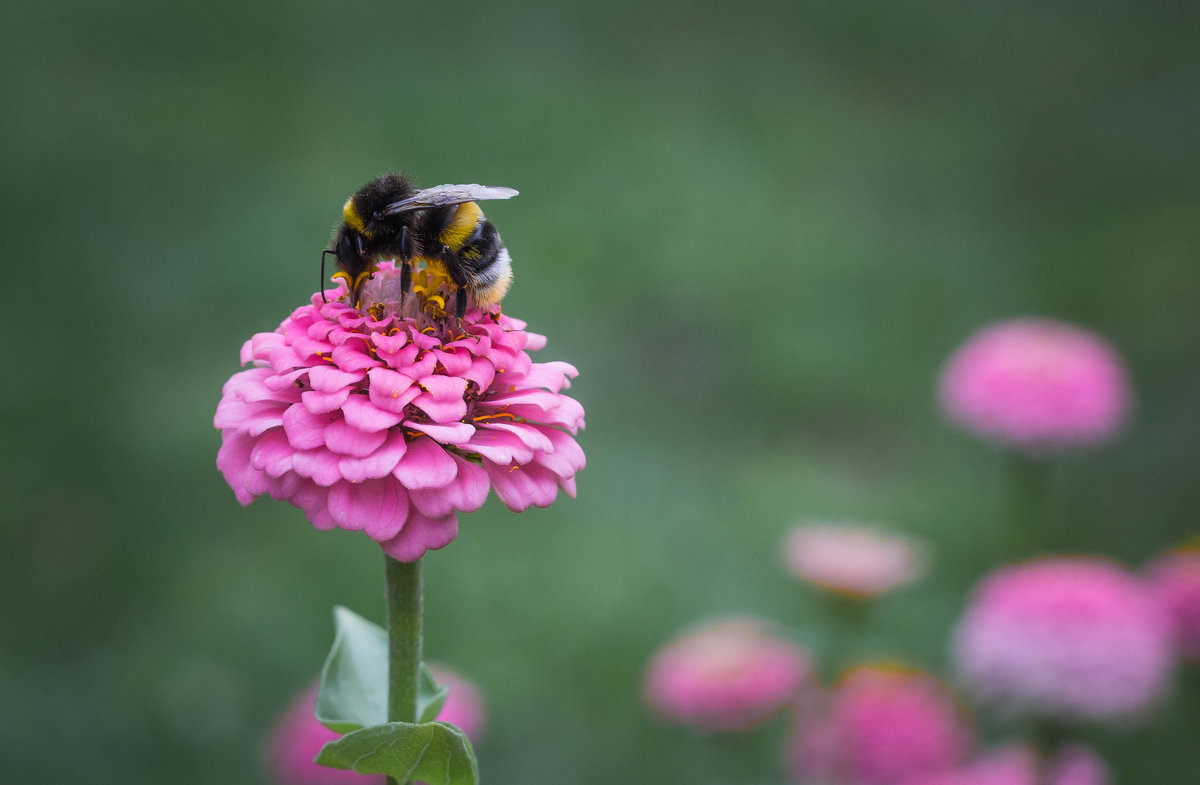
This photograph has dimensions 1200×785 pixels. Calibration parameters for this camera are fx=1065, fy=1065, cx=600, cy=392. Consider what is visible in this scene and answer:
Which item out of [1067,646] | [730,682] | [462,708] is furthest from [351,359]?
[1067,646]

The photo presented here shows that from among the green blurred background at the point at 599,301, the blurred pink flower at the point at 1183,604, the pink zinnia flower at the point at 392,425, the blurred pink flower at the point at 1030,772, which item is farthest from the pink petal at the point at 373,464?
the blurred pink flower at the point at 1183,604

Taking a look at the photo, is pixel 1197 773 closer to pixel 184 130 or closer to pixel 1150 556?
pixel 1150 556

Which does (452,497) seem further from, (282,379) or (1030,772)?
(1030,772)

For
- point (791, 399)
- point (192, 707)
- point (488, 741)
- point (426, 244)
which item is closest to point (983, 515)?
point (791, 399)

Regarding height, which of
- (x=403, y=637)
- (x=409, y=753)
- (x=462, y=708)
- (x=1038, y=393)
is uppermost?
(x=1038, y=393)

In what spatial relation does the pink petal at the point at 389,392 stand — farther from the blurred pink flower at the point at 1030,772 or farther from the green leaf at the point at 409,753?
the blurred pink flower at the point at 1030,772

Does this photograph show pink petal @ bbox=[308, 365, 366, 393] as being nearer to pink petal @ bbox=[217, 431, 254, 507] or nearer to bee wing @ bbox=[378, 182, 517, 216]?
pink petal @ bbox=[217, 431, 254, 507]

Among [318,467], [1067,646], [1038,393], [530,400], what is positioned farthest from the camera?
[1038,393]
